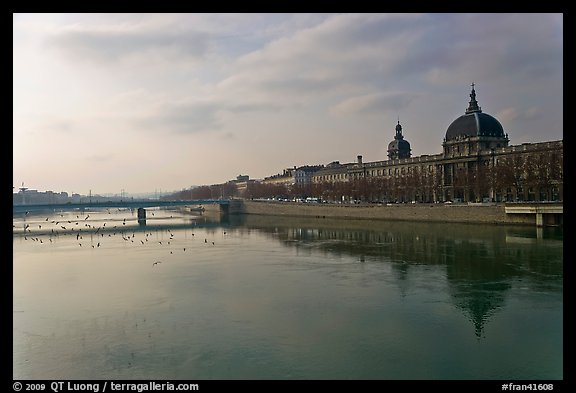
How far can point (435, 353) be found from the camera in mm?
17875

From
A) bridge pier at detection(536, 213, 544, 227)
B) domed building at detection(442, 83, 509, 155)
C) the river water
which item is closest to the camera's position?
the river water

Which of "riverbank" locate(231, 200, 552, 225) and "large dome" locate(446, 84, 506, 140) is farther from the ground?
"large dome" locate(446, 84, 506, 140)

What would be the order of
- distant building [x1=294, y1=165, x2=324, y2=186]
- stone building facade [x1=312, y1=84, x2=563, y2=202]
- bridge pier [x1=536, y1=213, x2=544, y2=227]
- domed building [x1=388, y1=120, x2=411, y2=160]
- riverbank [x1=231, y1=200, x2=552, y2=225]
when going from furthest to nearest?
distant building [x1=294, y1=165, x2=324, y2=186] → domed building [x1=388, y1=120, x2=411, y2=160] → stone building facade [x1=312, y1=84, x2=563, y2=202] → riverbank [x1=231, y1=200, x2=552, y2=225] → bridge pier [x1=536, y1=213, x2=544, y2=227]

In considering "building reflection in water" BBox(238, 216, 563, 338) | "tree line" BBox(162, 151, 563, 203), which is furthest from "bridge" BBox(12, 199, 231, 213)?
"building reflection in water" BBox(238, 216, 563, 338)

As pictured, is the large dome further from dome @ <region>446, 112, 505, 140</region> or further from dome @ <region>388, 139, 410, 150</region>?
dome @ <region>388, 139, 410, 150</region>

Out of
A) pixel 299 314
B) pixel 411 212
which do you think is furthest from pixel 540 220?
pixel 299 314

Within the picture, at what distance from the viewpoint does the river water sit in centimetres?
1712

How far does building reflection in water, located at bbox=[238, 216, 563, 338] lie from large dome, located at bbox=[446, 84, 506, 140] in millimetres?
40627

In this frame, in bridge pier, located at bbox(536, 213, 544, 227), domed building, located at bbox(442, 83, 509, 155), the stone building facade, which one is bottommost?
bridge pier, located at bbox(536, 213, 544, 227)

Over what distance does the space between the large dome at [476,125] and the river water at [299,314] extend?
2388 inches

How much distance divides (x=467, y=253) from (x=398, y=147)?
316 feet

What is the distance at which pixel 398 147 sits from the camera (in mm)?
134625

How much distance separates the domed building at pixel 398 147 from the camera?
13424 cm
